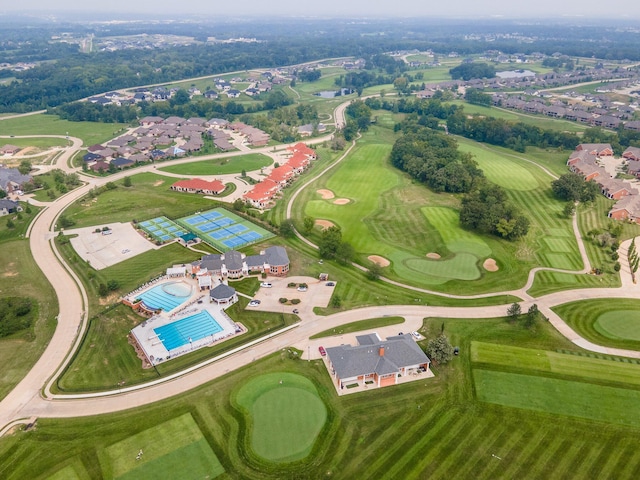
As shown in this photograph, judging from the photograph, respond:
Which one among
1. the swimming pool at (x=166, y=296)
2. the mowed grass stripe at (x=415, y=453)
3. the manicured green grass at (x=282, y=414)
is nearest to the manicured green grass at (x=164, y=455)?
the manicured green grass at (x=282, y=414)

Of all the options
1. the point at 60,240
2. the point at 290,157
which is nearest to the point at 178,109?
the point at 290,157

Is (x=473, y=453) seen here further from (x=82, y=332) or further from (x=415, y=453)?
(x=82, y=332)

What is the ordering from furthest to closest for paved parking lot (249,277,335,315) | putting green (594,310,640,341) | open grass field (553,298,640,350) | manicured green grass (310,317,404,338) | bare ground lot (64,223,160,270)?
bare ground lot (64,223,160,270)
paved parking lot (249,277,335,315)
putting green (594,310,640,341)
manicured green grass (310,317,404,338)
open grass field (553,298,640,350)

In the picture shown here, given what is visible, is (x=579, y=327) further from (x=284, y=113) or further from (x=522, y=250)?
(x=284, y=113)

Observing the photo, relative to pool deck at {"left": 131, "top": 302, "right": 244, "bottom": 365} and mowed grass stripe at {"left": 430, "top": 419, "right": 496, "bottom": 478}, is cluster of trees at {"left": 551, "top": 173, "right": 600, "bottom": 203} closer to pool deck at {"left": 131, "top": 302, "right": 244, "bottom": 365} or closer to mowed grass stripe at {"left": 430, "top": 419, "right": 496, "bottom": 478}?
mowed grass stripe at {"left": 430, "top": 419, "right": 496, "bottom": 478}

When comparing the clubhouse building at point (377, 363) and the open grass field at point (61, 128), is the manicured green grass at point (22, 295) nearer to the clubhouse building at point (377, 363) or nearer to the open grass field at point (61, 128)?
the clubhouse building at point (377, 363)

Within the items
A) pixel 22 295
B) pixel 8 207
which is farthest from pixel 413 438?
pixel 8 207

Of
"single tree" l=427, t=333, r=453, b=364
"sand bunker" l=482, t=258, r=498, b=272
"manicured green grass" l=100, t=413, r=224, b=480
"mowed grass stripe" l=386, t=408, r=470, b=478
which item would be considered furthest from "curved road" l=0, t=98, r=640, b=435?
"mowed grass stripe" l=386, t=408, r=470, b=478
